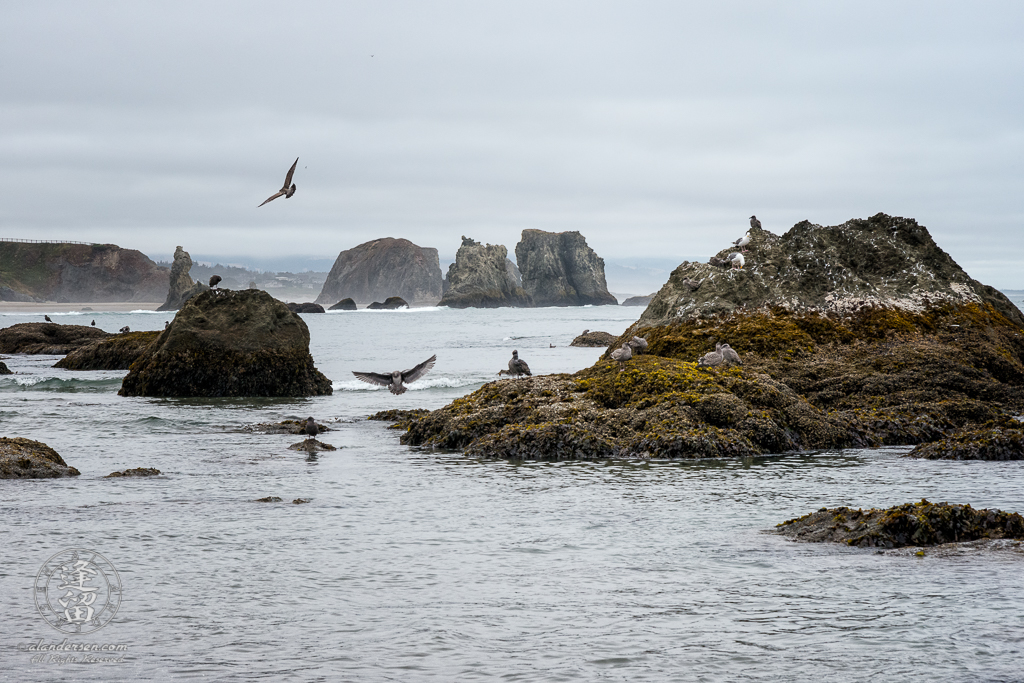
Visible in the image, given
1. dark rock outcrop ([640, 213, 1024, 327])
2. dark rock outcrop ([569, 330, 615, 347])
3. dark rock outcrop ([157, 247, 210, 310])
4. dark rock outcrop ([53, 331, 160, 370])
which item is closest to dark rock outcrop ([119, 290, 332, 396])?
dark rock outcrop ([53, 331, 160, 370])

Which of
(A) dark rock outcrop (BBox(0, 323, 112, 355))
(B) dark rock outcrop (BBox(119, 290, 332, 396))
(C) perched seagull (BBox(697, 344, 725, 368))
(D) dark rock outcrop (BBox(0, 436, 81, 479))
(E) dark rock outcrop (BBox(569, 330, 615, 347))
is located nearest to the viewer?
(D) dark rock outcrop (BBox(0, 436, 81, 479))

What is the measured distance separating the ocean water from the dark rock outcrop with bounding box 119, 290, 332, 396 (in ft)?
35.2

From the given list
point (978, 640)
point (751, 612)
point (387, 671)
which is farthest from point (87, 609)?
point (978, 640)

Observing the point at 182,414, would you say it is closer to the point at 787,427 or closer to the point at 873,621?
the point at 787,427

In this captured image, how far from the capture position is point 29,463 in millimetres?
13023

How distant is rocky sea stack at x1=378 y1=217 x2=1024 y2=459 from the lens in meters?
14.9

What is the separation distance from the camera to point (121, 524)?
1007cm

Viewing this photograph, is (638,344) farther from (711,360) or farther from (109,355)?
(109,355)

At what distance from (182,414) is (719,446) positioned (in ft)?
45.8

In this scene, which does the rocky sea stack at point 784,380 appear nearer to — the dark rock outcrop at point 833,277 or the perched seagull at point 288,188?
the dark rock outcrop at point 833,277

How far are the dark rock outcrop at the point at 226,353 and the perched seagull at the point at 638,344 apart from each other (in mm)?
12113

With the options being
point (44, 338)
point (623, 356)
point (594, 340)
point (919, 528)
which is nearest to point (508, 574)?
point (919, 528)

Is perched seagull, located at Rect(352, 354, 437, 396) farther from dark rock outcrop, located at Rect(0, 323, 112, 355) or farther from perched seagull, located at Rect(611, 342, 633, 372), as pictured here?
dark rock outcrop, located at Rect(0, 323, 112, 355)

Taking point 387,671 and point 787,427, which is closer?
point 387,671
